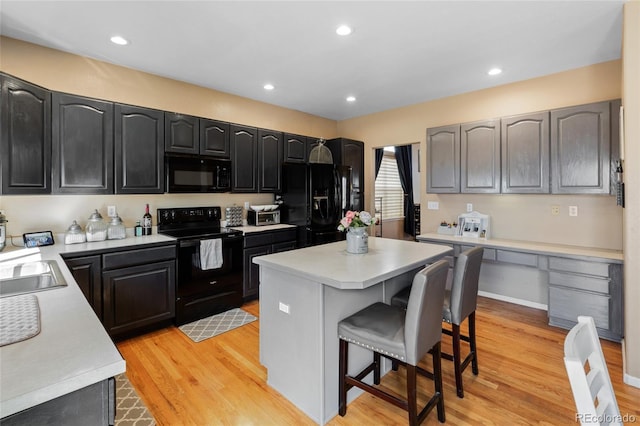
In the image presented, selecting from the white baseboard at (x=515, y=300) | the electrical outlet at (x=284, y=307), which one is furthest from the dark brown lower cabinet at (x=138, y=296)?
the white baseboard at (x=515, y=300)

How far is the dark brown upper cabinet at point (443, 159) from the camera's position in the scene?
161 inches

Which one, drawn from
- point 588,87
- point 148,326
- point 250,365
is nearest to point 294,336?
point 250,365

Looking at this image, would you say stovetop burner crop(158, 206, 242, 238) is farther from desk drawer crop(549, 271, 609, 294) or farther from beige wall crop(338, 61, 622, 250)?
desk drawer crop(549, 271, 609, 294)

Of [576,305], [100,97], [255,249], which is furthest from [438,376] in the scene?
[100,97]

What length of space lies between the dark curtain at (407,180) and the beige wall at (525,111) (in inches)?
70.5

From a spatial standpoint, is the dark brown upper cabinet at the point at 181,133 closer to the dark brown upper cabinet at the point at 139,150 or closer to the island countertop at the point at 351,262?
the dark brown upper cabinet at the point at 139,150

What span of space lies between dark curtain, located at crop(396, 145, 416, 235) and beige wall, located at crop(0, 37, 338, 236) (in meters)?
3.44

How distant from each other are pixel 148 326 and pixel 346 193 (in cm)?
309

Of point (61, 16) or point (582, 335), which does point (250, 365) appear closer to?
point (582, 335)

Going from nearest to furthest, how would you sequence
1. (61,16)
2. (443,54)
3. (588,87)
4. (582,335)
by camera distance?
1. (582,335)
2. (61,16)
3. (443,54)
4. (588,87)

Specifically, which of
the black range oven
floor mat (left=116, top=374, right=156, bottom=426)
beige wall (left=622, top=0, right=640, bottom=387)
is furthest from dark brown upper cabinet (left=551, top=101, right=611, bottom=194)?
floor mat (left=116, top=374, right=156, bottom=426)

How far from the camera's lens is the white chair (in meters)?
0.86

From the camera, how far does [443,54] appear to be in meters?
3.11

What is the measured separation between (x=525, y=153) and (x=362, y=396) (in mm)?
3122
